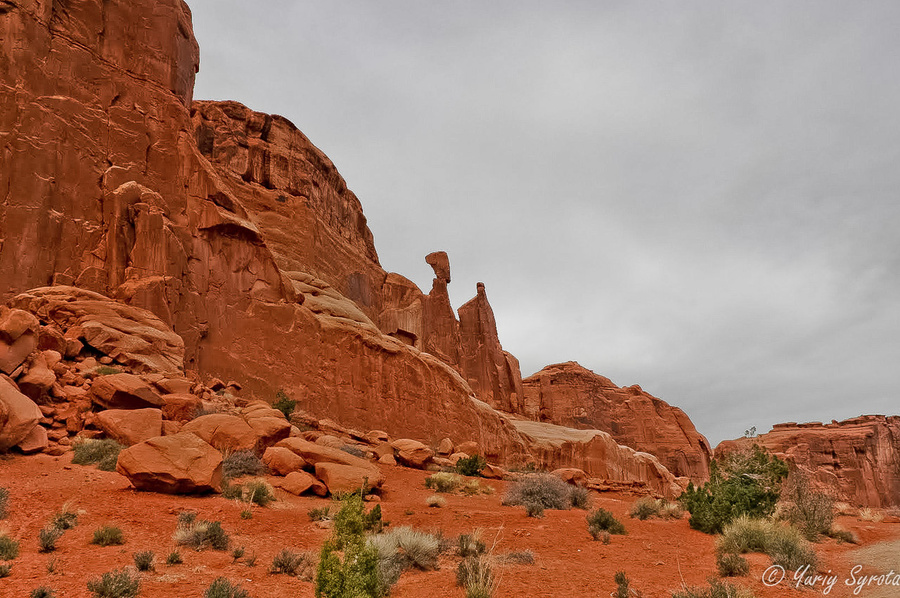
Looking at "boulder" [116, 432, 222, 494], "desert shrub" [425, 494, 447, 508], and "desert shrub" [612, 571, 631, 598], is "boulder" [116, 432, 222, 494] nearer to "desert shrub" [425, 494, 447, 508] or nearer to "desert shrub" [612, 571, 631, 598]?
"desert shrub" [425, 494, 447, 508]

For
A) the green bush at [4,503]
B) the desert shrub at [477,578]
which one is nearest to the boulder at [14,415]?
the green bush at [4,503]

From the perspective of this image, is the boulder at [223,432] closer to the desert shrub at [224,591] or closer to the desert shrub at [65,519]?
the desert shrub at [65,519]

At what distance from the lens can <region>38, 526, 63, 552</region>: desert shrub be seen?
23.9 feet

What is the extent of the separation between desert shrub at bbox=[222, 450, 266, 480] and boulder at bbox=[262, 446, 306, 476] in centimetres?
26

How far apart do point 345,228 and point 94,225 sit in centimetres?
2297

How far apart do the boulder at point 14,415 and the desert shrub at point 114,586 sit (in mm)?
7597

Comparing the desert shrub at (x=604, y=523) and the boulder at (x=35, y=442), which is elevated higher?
the boulder at (x=35, y=442)

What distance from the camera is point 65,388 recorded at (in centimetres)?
1405

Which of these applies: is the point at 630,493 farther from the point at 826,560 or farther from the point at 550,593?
the point at 550,593

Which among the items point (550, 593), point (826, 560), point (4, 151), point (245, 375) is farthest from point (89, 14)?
point (826, 560)

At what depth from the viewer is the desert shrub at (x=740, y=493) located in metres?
12.4

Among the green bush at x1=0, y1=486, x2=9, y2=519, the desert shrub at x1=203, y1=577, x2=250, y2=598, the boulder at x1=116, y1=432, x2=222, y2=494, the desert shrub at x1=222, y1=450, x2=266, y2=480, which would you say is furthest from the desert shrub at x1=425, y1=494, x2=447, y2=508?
the green bush at x1=0, y1=486, x2=9, y2=519

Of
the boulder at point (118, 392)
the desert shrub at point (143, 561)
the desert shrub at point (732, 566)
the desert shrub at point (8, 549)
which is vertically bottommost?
the desert shrub at point (732, 566)

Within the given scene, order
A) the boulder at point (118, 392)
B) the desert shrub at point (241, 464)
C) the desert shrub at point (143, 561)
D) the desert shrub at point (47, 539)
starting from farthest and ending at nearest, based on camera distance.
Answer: the boulder at point (118, 392) < the desert shrub at point (241, 464) < the desert shrub at point (47, 539) < the desert shrub at point (143, 561)
